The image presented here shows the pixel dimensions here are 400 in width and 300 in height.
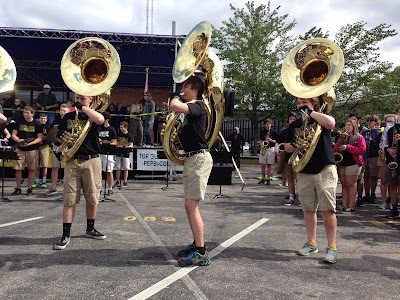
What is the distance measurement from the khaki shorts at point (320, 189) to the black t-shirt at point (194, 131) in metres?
1.34

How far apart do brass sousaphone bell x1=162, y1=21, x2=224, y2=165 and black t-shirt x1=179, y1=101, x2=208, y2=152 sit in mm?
89

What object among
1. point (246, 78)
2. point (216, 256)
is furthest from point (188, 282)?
point (246, 78)

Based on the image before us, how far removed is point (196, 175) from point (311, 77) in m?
1.93

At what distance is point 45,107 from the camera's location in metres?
14.3

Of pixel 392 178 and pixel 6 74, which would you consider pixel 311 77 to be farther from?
pixel 392 178

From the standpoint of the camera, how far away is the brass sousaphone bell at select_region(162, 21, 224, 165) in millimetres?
4090

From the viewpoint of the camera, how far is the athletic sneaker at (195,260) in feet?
12.9

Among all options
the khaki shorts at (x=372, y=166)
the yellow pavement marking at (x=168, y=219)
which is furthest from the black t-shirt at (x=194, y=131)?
the khaki shorts at (x=372, y=166)

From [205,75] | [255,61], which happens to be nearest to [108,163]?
[205,75]

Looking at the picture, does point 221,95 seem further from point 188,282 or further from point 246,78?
point 246,78

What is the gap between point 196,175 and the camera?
13.1 ft

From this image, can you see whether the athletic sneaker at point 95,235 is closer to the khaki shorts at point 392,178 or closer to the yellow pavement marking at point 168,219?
the yellow pavement marking at point 168,219

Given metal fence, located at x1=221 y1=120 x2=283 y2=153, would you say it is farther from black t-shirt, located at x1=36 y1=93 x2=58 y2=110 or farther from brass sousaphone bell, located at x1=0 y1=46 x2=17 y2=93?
brass sousaphone bell, located at x1=0 y1=46 x2=17 y2=93

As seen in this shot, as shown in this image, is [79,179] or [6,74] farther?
[79,179]
